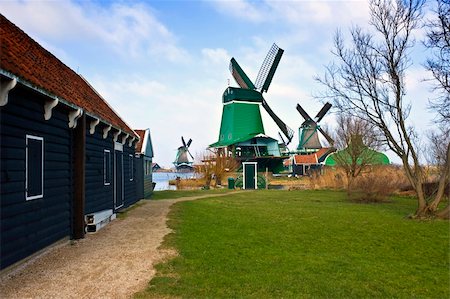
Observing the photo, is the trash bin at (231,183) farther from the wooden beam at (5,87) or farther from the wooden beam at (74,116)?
the wooden beam at (5,87)

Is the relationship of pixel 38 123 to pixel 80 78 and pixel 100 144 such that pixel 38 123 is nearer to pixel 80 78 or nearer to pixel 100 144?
pixel 100 144

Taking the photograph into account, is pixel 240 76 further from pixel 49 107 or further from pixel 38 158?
pixel 38 158

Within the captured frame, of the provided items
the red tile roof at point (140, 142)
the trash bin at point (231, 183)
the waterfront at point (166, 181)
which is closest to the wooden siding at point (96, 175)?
the red tile roof at point (140, 142)

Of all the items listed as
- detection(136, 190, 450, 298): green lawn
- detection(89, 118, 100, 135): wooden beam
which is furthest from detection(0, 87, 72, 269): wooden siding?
detection(136, 190, 450, 298): green lawn

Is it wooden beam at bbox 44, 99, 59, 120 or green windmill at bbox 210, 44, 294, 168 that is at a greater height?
green windmill at bbox 210, 44, 294, 168

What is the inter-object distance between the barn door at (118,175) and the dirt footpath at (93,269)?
412 centimetres

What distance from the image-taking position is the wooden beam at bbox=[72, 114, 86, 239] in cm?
877

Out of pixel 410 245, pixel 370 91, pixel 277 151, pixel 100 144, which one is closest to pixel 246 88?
pixel 277 151

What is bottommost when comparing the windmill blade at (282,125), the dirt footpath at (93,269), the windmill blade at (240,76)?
the dirt footpath at (93,269)

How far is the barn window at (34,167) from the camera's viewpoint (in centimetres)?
652

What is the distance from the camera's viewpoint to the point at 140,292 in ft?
16.7

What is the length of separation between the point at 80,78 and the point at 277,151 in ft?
113

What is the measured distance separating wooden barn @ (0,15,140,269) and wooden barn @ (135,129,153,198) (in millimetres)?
8140

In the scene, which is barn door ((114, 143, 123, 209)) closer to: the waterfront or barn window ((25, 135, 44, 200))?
barn window ((25, 135, 44, 200))
